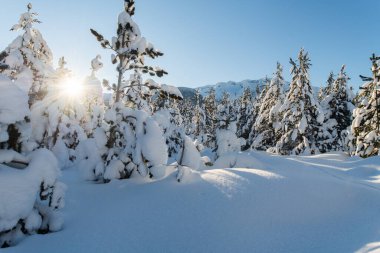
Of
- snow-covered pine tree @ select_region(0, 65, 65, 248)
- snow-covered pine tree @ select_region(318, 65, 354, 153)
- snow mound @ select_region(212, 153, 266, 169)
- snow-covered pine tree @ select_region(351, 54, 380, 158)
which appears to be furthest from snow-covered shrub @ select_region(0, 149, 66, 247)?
snow-covered pine tree @ select_region(318, 65, 354, 153)

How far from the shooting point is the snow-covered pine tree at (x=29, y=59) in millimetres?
9891

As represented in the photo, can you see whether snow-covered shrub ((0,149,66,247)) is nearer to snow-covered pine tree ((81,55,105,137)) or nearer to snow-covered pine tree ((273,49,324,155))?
snow-covered pine tree ((81,55,105,137))

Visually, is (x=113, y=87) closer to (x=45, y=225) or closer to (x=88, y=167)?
(x=88, y=167)

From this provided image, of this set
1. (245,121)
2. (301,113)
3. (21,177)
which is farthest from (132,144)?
(245,121)

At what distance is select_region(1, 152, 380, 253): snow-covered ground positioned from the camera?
4734 mm

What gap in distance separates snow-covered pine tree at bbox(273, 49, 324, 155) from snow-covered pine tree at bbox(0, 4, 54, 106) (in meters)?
17.5

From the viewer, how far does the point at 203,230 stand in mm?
5051

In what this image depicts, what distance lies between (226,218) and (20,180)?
320cm

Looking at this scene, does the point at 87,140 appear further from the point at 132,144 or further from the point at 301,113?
the point at 301,113

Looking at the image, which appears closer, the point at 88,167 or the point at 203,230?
the point at 203,230

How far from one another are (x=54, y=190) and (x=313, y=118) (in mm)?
24563

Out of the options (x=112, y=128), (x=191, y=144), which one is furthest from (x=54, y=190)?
(x=191, y=144)

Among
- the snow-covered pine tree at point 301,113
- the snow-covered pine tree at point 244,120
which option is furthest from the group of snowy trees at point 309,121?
the snow-covered pine tree at point 244,120

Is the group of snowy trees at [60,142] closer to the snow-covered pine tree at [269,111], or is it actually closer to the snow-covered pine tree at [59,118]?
the snow-covered pine tree at [59,118]
